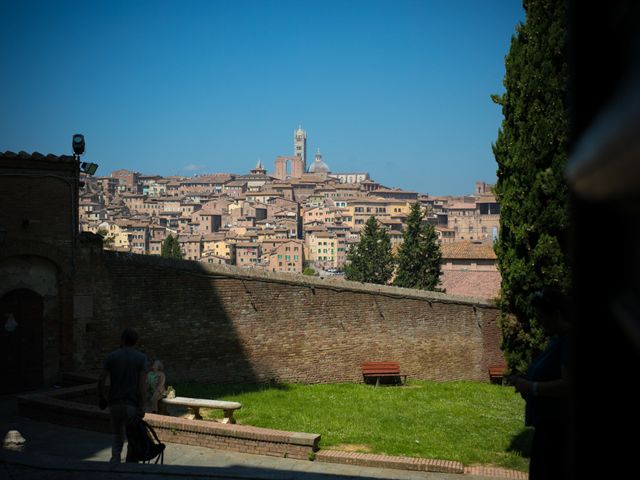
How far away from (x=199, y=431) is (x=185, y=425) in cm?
22

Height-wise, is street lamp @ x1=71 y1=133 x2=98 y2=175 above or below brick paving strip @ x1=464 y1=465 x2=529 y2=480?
above

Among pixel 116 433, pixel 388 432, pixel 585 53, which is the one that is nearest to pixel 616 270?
pixel 585 53

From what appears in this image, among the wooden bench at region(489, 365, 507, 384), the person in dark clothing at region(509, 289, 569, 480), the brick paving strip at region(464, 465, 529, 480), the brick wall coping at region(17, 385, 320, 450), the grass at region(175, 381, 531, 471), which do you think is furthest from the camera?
the wooden bench at region(489, 365, 507, 384)

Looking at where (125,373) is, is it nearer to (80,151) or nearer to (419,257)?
(80,151)

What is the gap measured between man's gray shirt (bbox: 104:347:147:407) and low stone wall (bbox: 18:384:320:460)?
2.85 m

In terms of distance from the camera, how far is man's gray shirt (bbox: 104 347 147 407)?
668 cm

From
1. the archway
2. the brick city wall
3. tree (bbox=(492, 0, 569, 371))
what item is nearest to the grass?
the brick city wall

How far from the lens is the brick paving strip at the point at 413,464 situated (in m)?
8.73

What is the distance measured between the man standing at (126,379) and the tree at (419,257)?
3749 centimetres

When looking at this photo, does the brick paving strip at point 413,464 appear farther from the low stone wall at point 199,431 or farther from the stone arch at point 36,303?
the stone arch at point 36,303

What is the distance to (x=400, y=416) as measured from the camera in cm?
1267

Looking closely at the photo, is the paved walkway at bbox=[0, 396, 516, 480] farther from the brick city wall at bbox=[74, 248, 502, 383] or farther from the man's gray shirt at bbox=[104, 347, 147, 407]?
the brick city wall at bbox=[74, 248, 502, 383]

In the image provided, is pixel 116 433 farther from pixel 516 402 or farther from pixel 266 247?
pixel 266 247

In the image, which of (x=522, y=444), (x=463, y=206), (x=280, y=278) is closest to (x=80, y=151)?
(x=280, y=278)
